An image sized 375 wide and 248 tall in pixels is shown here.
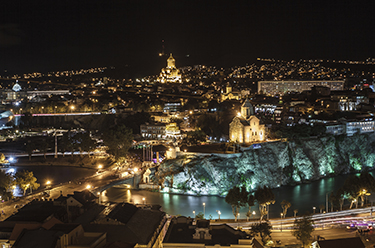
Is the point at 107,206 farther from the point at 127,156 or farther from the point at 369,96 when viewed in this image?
the point at 369,96

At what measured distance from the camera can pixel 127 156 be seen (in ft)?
88.4

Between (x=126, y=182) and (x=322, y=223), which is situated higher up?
(x=126, y=182)

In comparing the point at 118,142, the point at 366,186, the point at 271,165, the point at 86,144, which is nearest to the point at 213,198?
the point at 271,165

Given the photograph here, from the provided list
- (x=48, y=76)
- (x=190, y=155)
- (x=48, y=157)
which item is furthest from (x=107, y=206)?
(x=48, y=76)

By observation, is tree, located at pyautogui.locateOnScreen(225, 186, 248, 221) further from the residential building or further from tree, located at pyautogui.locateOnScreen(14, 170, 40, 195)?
tree, located at pyautogui.locateOnScreen(14, 170, 40, 195)

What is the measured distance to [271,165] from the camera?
23.4m

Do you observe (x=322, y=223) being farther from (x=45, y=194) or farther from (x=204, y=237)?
(x=45, y=194)

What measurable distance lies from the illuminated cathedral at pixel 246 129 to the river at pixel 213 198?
3959 millimetres

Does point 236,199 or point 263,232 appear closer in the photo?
point 263,232

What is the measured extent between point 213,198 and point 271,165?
4.92 metres

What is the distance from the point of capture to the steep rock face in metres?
21.4

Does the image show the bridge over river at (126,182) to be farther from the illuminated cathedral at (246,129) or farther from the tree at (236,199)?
the illuminated cathedral at (246,129)

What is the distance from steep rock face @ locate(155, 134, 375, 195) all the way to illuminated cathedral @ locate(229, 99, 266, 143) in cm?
127

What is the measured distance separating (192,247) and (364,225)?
7.88 meters
